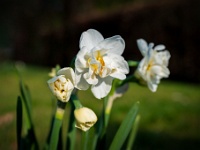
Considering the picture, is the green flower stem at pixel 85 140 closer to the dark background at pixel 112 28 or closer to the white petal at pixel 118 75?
the white petal at pixel 118 75

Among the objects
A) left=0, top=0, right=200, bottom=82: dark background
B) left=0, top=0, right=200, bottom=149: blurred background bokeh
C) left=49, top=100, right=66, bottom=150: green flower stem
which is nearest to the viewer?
left=49, top=100, right=66, bottom=150: green flower stem

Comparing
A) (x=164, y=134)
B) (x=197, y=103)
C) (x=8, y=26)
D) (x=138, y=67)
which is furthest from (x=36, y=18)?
(x=138, y=67)

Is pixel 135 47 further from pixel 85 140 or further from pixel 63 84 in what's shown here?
pixel 63 84

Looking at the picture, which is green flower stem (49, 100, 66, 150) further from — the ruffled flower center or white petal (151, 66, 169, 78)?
white petal (151, 66, 169, 78)

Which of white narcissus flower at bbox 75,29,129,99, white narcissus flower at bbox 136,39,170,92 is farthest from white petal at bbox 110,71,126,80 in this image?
white narcissus flower at bbox 136,39,170,92

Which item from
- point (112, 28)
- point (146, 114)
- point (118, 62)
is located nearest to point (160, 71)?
point (118, 62)

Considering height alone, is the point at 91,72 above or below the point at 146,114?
above
